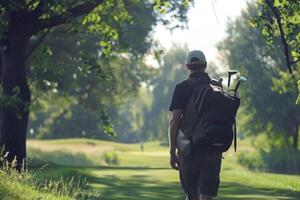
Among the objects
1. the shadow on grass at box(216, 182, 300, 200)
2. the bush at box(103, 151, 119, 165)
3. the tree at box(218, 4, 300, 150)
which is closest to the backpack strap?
the shadow on grass at box(216, 182, 300, 200)

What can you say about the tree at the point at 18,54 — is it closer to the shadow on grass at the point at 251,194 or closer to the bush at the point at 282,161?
the shadow on grass at the point at 251,194

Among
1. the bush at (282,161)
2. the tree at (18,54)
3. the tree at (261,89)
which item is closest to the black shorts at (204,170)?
the tree at (18,54)

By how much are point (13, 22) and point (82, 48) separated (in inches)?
971

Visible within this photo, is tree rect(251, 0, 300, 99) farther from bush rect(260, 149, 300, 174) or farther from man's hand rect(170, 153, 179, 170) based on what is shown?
bush rect(260, 149, 300, 174)

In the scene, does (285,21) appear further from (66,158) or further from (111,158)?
(66,158)

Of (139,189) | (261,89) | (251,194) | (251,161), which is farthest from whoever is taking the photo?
(251,161)

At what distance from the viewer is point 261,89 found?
2015 inches

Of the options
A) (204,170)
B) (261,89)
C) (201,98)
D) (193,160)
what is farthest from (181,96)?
(261,89)

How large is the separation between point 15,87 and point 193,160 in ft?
29.2

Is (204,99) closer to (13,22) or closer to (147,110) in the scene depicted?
(13,22)

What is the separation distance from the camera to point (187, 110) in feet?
25.8

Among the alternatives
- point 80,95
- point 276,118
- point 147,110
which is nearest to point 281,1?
point 80,95

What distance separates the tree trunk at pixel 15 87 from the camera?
15961mm

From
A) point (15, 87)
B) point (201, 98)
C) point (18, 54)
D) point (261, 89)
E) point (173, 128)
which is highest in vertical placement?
point (261, 89)
